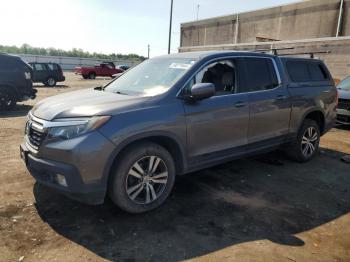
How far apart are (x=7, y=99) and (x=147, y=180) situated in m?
9.60

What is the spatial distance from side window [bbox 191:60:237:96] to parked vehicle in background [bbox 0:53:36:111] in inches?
367

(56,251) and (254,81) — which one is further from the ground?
(254,81)

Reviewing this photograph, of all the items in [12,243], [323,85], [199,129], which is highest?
[323,85]

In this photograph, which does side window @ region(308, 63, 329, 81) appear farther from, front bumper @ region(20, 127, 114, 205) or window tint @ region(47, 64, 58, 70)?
window tint @ region(47, 64, 58, 70)

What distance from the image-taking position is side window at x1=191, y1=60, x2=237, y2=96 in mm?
4656

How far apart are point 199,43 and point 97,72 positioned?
12.3 metres

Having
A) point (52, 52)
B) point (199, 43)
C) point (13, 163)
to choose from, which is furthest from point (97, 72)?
point (52, 52)

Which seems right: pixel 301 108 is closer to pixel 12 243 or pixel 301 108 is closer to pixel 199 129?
pixel 199 129

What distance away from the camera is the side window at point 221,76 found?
466 cm

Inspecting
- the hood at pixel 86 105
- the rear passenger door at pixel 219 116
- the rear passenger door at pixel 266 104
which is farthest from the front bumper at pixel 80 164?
the rear passenger door at pixel 266 104

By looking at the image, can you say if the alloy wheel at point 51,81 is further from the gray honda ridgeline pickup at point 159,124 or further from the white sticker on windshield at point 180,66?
the white sticker on windshield at point 180,66

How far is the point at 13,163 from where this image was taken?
227 inches

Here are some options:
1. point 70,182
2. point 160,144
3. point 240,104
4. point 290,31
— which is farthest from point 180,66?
point 290,31

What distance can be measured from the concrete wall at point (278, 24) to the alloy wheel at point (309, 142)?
21.6 m
